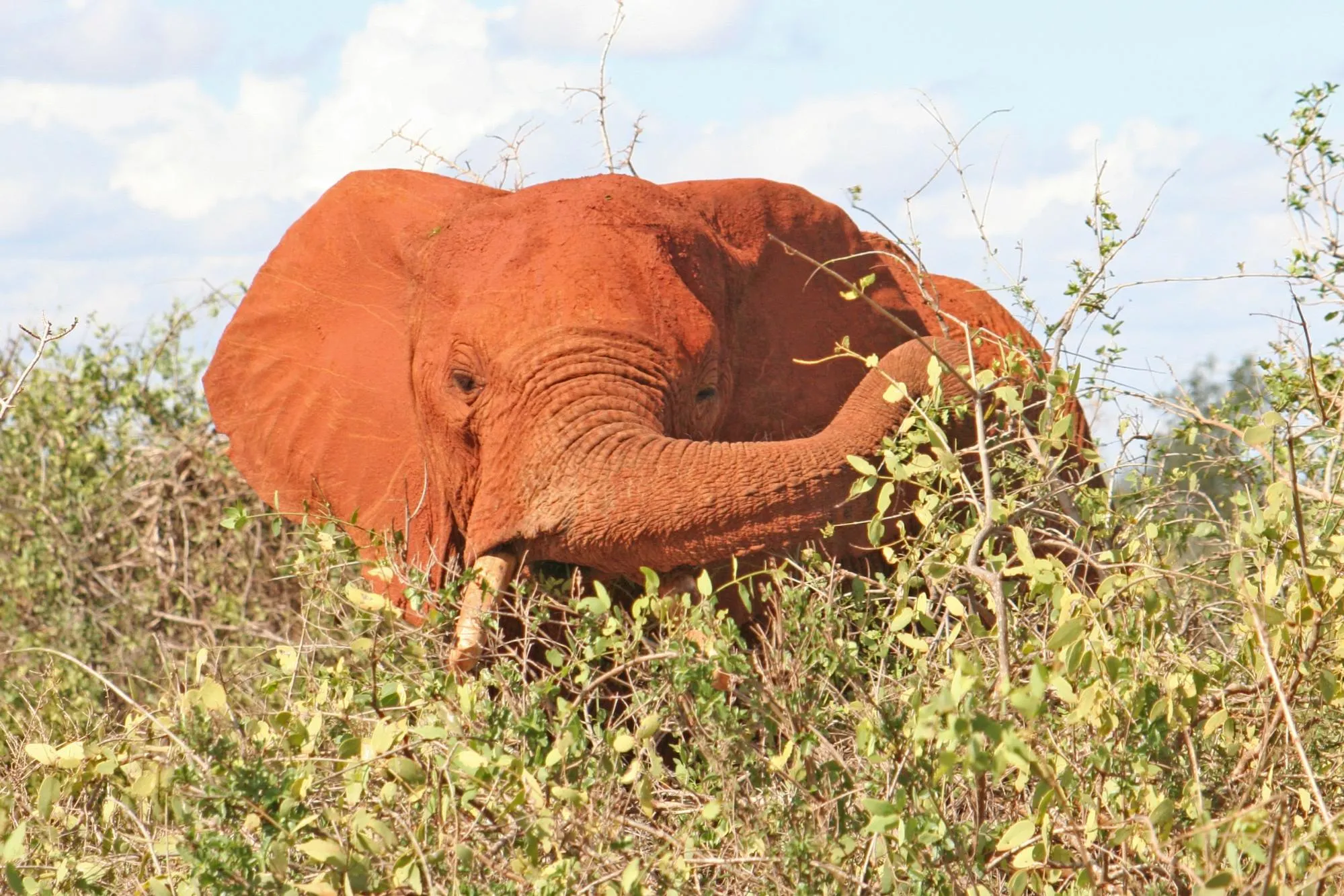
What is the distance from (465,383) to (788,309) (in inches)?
52.2

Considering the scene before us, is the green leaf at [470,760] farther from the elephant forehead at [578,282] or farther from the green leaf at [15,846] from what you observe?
the elephant forehead at [578,282]

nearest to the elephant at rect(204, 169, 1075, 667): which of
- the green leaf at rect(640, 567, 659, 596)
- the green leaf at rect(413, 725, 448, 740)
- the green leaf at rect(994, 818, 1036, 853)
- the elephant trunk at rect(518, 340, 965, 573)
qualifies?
the elephant trunk at rect(518, 340, 965, 573)

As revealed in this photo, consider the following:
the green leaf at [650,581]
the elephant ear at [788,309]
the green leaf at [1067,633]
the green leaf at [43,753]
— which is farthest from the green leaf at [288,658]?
the elephant ear at [788,309]

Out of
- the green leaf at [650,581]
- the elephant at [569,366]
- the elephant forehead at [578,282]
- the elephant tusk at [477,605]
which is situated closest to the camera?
the green leaf at [650,581]

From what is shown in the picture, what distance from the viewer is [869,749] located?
324cm

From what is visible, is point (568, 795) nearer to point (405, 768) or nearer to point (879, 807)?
point (405, 768)

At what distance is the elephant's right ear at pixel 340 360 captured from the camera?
19.5 feet

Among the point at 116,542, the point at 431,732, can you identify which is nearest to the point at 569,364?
the point at 431,732

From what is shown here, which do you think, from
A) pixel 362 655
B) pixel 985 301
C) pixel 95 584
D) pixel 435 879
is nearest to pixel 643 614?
pixel 362 655

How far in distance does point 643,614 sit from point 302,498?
2.81 metres

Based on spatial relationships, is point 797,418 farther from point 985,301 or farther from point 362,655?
point 362,655

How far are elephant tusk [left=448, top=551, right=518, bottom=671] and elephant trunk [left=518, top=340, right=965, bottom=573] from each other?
0.10 metres

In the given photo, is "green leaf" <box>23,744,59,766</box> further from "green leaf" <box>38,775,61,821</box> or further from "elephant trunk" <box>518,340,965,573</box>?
"elephant trunk" <box>518,340,965,573</box>

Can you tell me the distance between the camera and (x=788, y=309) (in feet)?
20.1
